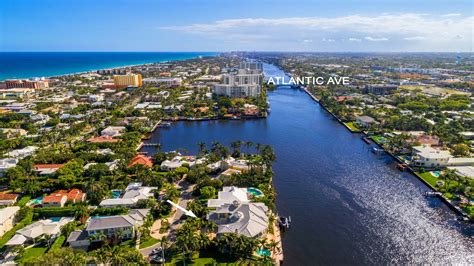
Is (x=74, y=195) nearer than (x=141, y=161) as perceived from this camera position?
Yes

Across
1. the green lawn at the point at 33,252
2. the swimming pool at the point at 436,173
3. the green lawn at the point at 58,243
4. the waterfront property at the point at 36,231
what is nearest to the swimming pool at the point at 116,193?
the waterfront property at the point at 36,231

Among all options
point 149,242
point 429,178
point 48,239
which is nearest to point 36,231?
point 48,239

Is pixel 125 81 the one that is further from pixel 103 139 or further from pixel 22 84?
pixel 103 139

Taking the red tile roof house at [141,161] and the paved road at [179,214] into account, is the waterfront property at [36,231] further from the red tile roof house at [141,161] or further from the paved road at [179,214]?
the red tile roof house at [141,161]

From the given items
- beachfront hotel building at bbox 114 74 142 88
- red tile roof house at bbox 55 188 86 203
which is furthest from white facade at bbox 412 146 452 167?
beachfront hotel building at bbox 114 74 142 88

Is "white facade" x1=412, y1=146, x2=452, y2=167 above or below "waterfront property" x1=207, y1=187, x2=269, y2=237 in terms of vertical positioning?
above

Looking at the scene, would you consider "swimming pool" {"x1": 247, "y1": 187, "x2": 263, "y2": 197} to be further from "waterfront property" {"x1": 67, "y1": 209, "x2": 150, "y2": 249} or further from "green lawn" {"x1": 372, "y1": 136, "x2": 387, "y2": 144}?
"green lawn" {"x1": 372, "y1": 136, "x2": 387, "y2": 144}

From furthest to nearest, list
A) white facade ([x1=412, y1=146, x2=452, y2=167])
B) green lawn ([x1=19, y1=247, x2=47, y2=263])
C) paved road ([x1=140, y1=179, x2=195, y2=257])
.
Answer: white facade ([x1=412, y1=146, x2=452, y2=167]) < paved road ([x1=140, y1=179, x2=195, y2=257]) < green lawn ([x1=19, y1=247, x2=47, y2=263])
